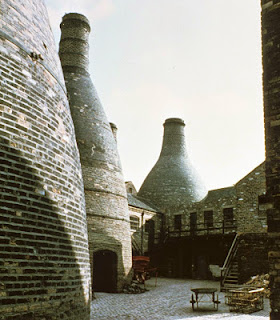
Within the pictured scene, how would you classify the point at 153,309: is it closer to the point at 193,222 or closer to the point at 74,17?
the point at 74,17

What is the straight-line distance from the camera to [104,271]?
16891 millimetres

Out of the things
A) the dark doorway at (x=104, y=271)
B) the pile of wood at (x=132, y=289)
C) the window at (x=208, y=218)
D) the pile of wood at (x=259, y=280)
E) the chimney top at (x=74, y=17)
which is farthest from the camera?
the window at (x=208, y=218)

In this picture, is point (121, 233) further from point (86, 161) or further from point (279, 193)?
point (279, 193)

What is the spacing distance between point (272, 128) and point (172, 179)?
2504 cm

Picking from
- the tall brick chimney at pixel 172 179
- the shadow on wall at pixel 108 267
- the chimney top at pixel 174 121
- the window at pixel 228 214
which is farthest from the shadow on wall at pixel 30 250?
the chimney top at pixel 174 121

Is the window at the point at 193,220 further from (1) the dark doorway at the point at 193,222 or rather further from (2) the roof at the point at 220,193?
(2) the roof at the point at 220,193

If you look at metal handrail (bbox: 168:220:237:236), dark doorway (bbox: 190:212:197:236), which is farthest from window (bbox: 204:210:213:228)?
dark doorway (bbox: 190:212:197:236)

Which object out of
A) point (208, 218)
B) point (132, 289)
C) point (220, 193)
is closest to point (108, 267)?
point (132, 289)

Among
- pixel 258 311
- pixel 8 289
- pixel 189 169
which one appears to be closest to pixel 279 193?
pixel 8 289

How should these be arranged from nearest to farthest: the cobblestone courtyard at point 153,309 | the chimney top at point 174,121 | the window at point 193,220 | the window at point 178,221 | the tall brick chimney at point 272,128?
the tall brick chimney at point 272,128
the cobblestone courtyard at point 153,309
the window at point 193,220
the window at point 178,221
the chimney top at point 174,121

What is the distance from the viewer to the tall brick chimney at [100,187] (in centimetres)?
1580

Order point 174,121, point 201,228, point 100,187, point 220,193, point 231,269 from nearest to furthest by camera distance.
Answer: point 100,187
point 231,269
point 201,228
point 220,193
point 174,121

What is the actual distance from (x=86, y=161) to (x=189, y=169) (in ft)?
61.1

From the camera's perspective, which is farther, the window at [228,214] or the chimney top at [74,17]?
the window at [228,214]
